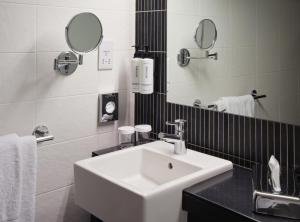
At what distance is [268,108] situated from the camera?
1296mm

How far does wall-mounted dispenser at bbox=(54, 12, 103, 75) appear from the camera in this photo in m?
1.40

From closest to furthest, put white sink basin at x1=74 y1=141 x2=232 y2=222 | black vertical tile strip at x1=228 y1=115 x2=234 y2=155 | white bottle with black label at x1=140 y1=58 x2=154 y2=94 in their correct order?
white sink basin at x1=74 y1=141 x2=232 y2=222 → black vertical tile strip at x1=228 y1=115 x2=234 y2=155 → white bottle with black label at x1=140 y1=58 x2=154 y2=94

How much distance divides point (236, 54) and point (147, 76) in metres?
0.45

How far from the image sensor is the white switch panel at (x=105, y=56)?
1.66 meters

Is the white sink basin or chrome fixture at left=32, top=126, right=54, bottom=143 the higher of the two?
chrome fixture at left=32, top=126, right=54, bottom=143

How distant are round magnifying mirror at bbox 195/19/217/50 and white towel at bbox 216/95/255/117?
0.24 m

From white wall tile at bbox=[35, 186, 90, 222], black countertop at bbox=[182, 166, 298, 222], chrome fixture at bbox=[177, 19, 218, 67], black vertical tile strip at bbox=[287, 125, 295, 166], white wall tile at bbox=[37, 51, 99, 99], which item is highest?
chrome fixture at bbox=[177, 19, 218, 67]

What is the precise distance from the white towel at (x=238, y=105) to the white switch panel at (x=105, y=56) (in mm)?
567

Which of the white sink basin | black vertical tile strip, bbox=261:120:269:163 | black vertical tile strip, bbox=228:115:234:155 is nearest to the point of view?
the white sink basin

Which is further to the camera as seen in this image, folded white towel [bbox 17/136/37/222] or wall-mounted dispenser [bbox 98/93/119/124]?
wall-mounted dispenser [bbox 98/93/119/124]

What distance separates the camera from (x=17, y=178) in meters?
1.29

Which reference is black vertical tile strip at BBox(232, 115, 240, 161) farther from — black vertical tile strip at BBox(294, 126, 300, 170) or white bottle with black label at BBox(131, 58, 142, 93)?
white bottle with black label at BBox(131, 58, 142, 93)

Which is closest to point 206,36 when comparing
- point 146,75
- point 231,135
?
point 146,75

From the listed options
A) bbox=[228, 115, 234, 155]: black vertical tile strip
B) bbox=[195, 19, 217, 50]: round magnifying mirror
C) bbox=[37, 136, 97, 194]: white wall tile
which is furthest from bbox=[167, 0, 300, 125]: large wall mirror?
bbox=[37, 136, 97, 194]: white wall tile
